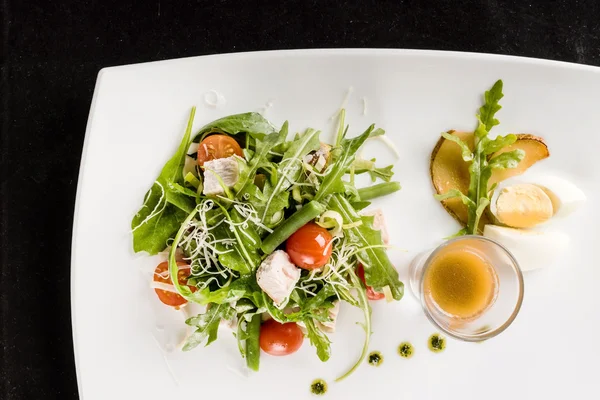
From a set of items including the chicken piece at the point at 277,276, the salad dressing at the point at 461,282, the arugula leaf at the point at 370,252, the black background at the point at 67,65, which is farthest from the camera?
the black background at the point at 67,65

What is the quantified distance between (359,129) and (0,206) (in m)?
1.54

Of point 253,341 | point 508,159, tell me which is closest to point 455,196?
point 508,159

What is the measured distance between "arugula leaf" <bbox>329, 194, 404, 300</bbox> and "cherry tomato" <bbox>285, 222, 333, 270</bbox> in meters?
0.10

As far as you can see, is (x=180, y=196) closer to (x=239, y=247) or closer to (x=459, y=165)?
(x=239, y=247)

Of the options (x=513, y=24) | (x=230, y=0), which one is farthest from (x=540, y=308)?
(x=230, y=0)

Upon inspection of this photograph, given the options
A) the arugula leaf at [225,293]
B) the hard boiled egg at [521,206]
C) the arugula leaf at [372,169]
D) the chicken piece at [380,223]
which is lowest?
the arugula leaf at [225,293]

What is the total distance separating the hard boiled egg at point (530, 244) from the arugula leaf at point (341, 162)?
606 mm

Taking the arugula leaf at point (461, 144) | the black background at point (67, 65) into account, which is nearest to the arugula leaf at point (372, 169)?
the arugula leaf at point (461, 144)

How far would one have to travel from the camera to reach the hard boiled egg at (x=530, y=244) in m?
2.15

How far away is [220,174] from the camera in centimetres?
194

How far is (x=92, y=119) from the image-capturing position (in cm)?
209

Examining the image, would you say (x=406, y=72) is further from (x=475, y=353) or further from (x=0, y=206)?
(x=0, y=206)

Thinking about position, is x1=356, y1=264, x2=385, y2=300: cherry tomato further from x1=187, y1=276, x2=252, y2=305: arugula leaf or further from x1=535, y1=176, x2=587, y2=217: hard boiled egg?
x1=535, y1=176, x2=587, y2=217: hard boiled egg

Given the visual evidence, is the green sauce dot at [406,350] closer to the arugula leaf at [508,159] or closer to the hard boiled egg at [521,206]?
the hard boiled egg at [521,206]
